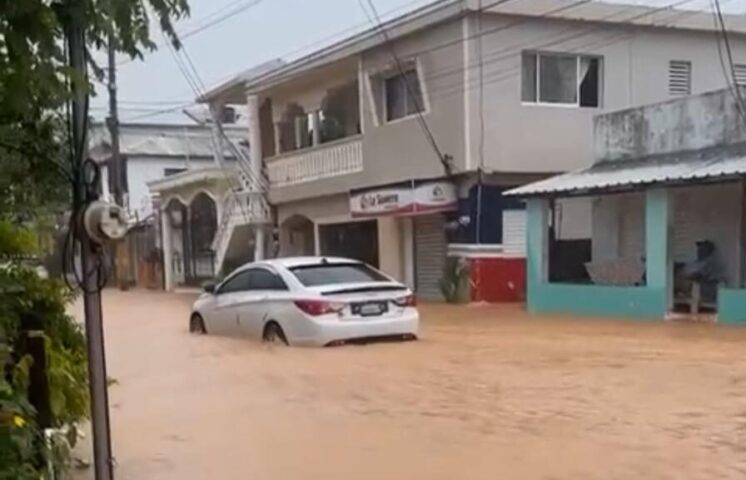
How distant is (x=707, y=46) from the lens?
23891 mm

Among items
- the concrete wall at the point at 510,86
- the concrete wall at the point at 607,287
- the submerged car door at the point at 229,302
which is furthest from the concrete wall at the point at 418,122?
the submerged car door at the point at 229,302

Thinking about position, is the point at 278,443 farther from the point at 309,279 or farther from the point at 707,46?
the point at 707,46

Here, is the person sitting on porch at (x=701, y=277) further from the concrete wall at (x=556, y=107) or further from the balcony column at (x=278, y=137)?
the balcony column at (x=278, y=137)

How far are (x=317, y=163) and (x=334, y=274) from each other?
13161mm

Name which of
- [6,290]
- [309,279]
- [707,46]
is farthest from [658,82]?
[6,290]

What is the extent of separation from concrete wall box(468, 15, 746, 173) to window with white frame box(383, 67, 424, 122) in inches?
77.6

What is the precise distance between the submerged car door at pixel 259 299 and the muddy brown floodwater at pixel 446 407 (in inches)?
12.3

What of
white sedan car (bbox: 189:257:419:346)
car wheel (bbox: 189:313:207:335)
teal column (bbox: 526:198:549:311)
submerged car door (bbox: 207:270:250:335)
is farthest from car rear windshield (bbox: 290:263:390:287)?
teal column (bbox: 526:198:549:311)

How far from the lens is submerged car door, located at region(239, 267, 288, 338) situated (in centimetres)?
1430

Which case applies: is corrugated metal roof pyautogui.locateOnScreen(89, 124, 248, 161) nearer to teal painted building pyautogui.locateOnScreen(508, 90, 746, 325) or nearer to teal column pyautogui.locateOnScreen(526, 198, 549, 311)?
teal column pyautogui.locateOnScreen(526, 198, 549, 311)

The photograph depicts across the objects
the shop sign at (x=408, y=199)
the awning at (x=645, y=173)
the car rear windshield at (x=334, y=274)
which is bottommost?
the car rear windshield at (x=334, y=274)

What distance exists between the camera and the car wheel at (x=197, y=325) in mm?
16656

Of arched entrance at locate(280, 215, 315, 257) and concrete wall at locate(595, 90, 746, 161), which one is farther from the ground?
concrete wall at locate(595, 90, 746, 161)

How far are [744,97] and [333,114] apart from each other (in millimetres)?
12878
